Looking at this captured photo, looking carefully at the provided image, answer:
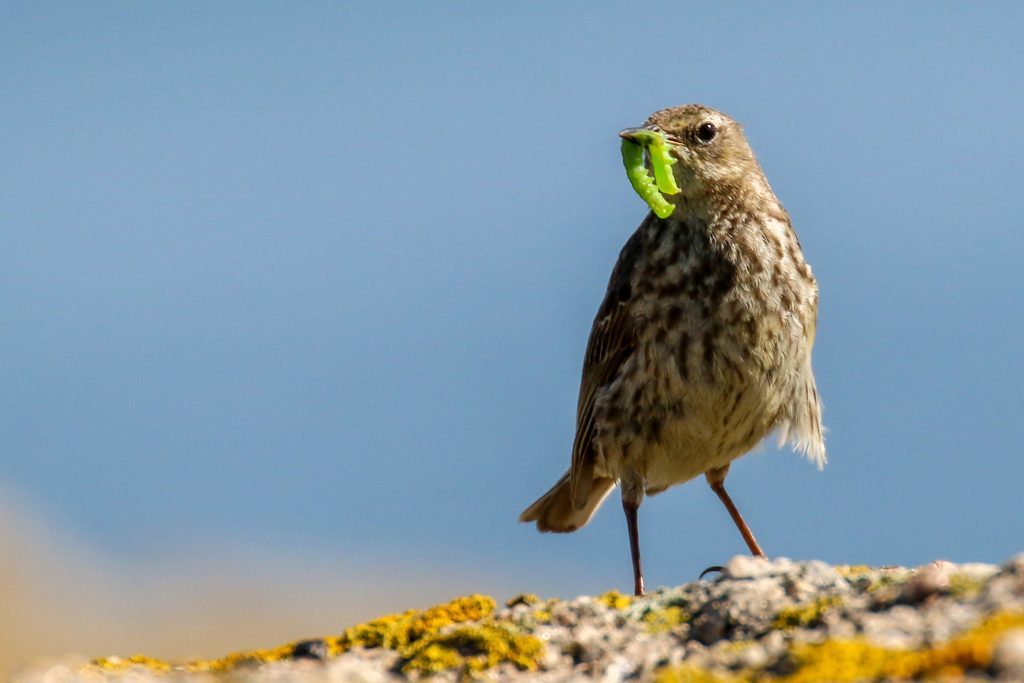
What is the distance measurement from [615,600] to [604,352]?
3454 millimetres

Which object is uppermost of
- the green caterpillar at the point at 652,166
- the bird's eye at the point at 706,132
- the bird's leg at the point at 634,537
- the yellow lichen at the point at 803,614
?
the bird's eye at the point at 706,132

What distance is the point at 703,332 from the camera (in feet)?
26.9

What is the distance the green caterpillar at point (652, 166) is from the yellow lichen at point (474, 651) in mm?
3599

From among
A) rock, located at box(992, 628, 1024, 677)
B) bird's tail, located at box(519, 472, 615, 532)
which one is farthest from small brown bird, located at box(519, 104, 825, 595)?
rock, located at box(992, 628, 1024, 677)

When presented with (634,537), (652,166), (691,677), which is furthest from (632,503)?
(691,677)

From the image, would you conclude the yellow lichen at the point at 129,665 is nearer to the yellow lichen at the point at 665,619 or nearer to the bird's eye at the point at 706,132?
the yellow lichen at the point at 665,619

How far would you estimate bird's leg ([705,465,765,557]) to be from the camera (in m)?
8.96

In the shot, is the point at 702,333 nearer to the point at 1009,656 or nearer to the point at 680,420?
the point at 680,420

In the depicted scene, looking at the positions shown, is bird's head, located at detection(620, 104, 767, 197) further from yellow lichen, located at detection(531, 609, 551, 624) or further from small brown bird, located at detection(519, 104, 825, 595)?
yellow lichen, located at detection(531, 609, 551, 624)

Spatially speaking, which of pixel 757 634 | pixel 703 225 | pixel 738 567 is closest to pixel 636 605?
pixel 738 567

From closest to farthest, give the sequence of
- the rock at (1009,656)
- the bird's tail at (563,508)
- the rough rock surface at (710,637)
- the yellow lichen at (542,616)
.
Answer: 1. the rock at (1009,656)
2. the rough rock surface at (710,637)
3. the yellow lichen at (542,616)
4. the bird's tail at (563,508)

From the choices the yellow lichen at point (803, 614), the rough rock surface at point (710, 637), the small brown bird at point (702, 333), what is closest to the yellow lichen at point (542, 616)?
the rough rock surface at point (710, 637)

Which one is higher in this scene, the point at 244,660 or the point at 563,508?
the point at 563,508

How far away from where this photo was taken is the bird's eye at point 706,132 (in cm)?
862
